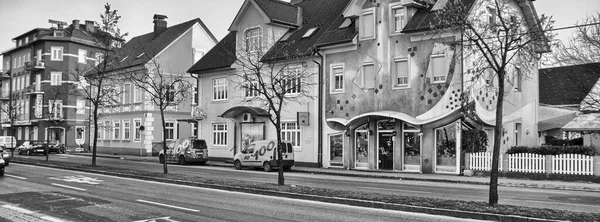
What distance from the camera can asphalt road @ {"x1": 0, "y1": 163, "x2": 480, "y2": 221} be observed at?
11.6 metres

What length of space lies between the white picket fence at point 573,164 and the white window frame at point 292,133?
1528cm

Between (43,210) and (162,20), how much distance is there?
46.7m

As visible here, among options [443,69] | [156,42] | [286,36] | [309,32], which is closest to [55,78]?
[156,42]

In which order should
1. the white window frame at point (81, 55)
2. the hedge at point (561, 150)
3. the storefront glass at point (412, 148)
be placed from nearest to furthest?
the hedge at point (561, 150) < the storefront glass at point (412, 148) < the white window frame at point (81, 55)

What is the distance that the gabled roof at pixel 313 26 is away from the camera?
105ft

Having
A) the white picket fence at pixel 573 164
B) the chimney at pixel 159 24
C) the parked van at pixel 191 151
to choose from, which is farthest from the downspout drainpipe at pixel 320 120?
the chimney at pixel 159 24

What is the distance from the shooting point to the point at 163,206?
13281 millimetres

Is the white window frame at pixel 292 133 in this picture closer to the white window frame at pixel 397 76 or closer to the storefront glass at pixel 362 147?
the storefront glass at pixel 362 147

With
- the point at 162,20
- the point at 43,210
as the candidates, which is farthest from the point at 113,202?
the point at 162,20

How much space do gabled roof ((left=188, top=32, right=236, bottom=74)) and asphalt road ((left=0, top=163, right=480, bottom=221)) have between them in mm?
20432

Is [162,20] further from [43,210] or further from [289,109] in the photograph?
[43,210]

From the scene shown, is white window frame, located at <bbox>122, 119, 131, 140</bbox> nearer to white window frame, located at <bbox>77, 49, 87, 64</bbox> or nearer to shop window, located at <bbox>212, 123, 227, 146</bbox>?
shop window, located at <bbox>212, 123, 227, 146</bbox>

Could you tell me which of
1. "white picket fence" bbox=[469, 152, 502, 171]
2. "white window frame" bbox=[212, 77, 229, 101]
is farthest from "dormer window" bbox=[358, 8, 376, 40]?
"white window frame" bbox=[212, 77, 229, 101]

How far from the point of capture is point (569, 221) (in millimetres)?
10523
